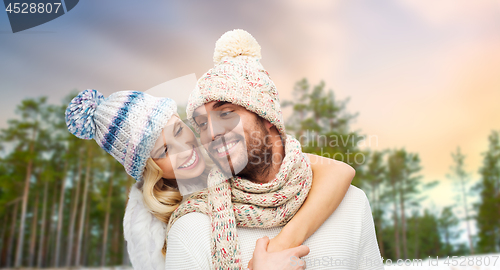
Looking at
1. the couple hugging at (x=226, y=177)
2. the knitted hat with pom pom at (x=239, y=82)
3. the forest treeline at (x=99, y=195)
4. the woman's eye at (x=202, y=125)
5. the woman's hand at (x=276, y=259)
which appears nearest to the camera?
the woman's hand at (x=276, y=259)

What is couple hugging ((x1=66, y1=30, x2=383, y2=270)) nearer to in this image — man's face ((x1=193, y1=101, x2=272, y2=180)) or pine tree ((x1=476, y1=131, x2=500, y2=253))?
man's face ((x1=193, y1=101, x2=272, y2=180))

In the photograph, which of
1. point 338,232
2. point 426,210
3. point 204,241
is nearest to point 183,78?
point 204,241

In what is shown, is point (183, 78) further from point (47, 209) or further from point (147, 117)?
point (47, 209)

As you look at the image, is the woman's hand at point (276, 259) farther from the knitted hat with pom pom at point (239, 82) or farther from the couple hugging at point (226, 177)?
the knitted hat with pom pom at point (239, 82)

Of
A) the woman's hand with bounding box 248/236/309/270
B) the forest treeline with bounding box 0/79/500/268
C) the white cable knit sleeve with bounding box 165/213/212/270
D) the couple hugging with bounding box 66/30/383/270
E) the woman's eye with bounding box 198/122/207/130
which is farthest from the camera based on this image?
the forest treeline with bounding box 0/79/500/268

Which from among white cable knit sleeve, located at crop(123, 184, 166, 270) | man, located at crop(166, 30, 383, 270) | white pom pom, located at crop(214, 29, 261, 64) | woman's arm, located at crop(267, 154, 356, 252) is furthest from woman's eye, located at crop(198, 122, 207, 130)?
woman's arm, located at crop(267, 154, 356, 252)

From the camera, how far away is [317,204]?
1.60 meters

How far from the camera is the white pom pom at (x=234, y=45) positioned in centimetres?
184

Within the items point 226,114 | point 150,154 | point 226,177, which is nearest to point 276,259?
point 226,177

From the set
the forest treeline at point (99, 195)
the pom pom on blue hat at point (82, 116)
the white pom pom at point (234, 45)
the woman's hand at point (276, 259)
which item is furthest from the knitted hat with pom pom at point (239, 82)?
the forest treeline at point (99, 195)

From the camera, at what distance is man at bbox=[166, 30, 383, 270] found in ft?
4.83

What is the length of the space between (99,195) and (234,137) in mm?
10612

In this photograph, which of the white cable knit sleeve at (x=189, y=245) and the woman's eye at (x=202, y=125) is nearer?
the white cable knit sleeve at (x=189, y=245)

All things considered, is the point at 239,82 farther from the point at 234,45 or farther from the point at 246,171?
the point at 246,171
